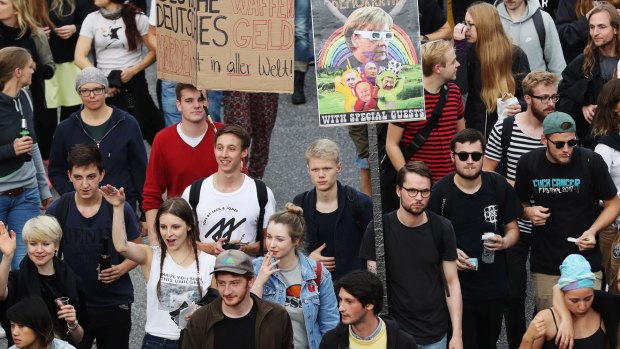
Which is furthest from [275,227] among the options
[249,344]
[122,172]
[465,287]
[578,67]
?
[578,67]

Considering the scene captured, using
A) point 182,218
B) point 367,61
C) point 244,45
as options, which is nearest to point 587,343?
point 367,61

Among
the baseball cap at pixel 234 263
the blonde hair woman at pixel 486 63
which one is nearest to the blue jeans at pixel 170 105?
the blonde hair woman at pixel 486 63

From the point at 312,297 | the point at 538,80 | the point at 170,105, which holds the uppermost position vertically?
the point at 170,105

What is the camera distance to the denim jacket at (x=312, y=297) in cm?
831

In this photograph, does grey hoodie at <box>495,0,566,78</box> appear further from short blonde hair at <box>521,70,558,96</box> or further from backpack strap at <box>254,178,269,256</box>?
backpack strap at <box>254,178,269,256</box>

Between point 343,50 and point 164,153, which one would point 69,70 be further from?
point 343,50

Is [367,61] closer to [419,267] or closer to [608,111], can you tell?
[419,267]

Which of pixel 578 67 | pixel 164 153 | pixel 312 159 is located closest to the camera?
pixel 312 159

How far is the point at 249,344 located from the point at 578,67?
14.8ft

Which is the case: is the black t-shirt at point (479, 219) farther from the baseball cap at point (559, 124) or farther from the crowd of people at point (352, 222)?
the baseball cap at point (559, 124)

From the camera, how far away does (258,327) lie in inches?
298

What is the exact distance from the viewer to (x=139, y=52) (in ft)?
40.0

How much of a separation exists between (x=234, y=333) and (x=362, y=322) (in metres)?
0.69

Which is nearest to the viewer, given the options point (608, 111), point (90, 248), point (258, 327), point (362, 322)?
point (258, 327)
